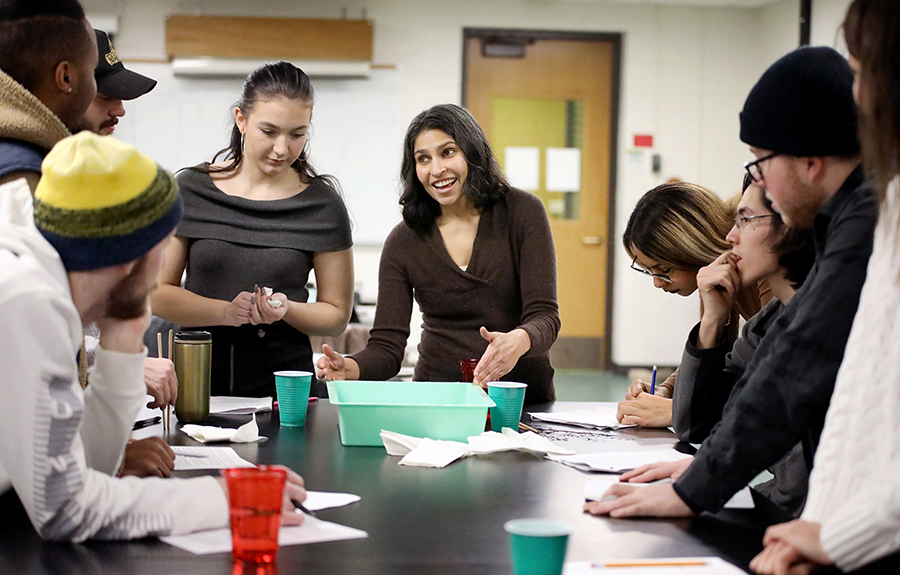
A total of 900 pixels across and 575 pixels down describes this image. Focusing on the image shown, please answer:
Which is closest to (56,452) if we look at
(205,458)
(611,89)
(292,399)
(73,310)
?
(73,310)

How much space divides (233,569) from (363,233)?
5327 mm

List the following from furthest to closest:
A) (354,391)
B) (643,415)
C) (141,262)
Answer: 1. (643,415)
2. (354,391)
3. (141,262)

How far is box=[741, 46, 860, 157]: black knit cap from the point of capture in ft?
3.79

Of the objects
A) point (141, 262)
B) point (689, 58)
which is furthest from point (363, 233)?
point (141, 262)

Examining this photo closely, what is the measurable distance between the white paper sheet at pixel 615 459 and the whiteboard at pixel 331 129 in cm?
464

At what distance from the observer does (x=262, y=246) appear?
7.55ft

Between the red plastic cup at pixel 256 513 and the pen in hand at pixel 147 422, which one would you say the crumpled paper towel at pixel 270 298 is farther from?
the red plastic cup at pixel 256 513

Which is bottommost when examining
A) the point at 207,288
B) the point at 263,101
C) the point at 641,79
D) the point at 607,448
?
the point at 607,448

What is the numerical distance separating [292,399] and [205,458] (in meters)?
0.33

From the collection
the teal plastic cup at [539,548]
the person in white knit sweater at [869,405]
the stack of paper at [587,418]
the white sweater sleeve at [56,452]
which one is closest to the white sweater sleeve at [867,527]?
the person in white knit sweater at [869,405]

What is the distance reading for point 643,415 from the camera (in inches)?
74.0

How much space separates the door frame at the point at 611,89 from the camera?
639 cm

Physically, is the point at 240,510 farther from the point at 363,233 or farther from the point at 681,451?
the point at 363,233

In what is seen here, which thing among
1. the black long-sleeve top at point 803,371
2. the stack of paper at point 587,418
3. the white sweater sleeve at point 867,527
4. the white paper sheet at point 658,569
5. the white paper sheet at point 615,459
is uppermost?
the black long-sleeve top at point 803,371
